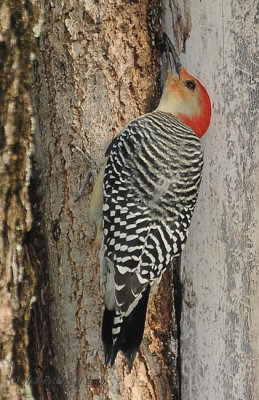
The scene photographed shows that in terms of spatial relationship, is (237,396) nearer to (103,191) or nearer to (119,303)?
(119,303)

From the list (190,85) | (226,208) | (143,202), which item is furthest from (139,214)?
(190,85)

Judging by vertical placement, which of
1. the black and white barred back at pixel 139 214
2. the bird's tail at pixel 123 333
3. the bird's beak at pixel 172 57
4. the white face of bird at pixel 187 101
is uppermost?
the bird's beak at pixel 172 57

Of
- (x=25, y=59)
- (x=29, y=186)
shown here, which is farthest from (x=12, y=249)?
(x=25, y=59)

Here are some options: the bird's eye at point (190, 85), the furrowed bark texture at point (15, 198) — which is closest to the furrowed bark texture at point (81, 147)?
the furrowed bark texture at point (15, 198)

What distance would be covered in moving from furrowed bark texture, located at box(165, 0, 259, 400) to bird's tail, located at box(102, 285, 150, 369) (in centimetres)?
40

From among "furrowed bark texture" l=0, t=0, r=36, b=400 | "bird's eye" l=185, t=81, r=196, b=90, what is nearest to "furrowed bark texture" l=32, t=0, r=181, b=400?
"furrowed bark texture" l=0, t=0, r=36, b=400

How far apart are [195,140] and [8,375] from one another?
4.75ft

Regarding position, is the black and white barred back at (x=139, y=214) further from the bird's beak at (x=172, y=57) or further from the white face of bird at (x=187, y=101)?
the bird's beak at (x=172, y=57)

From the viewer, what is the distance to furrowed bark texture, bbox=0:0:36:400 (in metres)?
3.67

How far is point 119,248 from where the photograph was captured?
3594mm

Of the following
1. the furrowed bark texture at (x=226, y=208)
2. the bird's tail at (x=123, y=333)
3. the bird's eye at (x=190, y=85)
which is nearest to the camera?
the bird's tail at (x=123, y=333)

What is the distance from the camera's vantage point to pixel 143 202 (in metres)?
3.64

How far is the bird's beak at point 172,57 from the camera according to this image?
3.79 m

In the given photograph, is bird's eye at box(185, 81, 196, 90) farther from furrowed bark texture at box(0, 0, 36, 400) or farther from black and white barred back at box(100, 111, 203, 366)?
furrowed bark texture at box(0, 0, 36, 400)
